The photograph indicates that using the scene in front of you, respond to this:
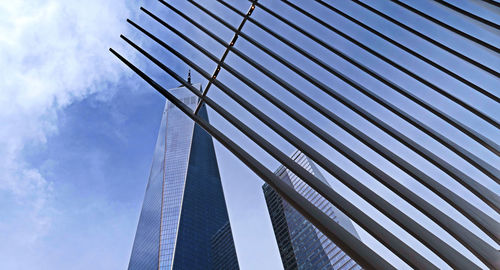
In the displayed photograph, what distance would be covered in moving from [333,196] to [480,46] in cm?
524

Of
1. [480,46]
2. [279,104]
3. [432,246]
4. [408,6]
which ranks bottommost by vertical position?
[432,246]

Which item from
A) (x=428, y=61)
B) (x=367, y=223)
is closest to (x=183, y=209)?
(x=428, y=61)

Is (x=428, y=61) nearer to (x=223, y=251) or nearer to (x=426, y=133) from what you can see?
(x=426, y=133)

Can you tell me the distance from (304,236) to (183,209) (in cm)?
4117

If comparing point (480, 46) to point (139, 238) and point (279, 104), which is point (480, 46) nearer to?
point (279, 104)

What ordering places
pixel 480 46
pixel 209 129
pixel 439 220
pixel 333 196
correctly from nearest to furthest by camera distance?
pixel 333 196 → pixel 439 220 → pixel 209 129 → pixel 480 46

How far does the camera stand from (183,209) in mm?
104562

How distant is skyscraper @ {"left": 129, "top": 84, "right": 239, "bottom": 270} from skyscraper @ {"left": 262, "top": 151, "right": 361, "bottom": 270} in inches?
895

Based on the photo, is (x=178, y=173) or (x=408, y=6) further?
(x=178, y=173)

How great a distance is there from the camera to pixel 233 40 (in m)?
9.00

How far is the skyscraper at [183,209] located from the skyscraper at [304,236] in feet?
74.6

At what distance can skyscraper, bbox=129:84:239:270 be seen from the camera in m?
94.1

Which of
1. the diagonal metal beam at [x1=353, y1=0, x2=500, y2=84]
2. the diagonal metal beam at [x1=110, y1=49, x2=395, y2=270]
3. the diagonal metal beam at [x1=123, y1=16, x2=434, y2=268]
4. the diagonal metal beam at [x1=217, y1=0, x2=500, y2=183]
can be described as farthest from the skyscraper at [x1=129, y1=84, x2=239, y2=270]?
the diagonal metal beam at [x1=123, y1=16, x2=434, y2=268]

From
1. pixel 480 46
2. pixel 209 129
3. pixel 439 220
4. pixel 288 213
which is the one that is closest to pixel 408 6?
pixel 480 46
